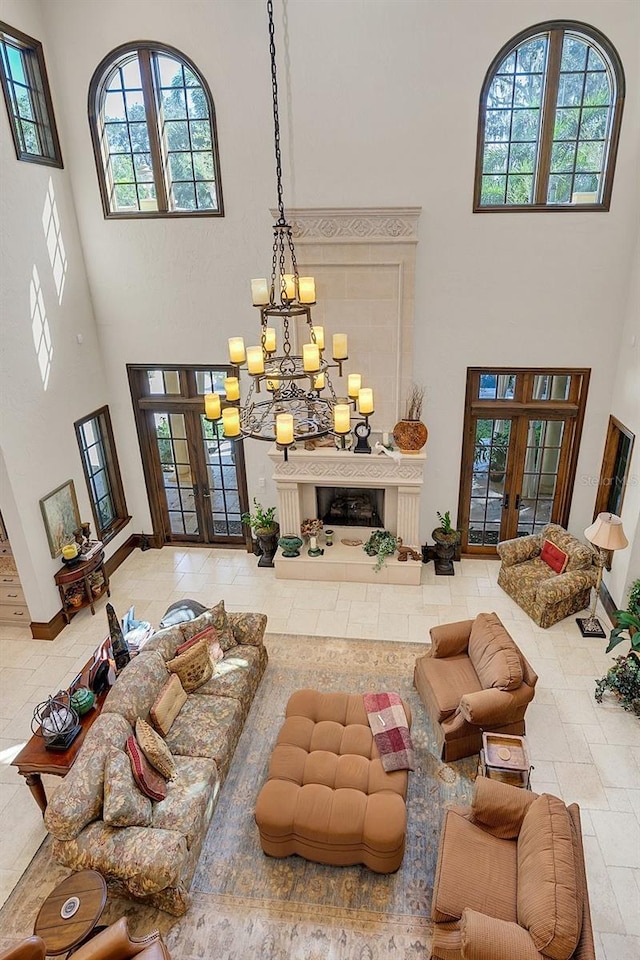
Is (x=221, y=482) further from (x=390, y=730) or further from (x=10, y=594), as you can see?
(x=390, y=730)

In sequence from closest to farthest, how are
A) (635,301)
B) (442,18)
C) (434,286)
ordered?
(442,18), (635,301), (434,286)

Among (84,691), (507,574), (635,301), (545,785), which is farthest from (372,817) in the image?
(635,301)

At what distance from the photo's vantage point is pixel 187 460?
848 cm

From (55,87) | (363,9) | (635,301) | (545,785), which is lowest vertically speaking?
(545,785)

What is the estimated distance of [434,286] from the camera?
706 centimetres

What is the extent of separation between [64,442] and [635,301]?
6.89 metres

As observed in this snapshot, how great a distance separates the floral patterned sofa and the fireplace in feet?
9.09

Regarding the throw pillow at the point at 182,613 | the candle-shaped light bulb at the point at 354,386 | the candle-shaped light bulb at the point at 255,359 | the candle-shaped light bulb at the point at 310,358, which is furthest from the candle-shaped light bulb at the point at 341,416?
the throw pillow at the point at 182,613

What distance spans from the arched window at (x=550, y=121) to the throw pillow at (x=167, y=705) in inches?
235

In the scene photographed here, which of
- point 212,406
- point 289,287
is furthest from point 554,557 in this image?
point 212,406

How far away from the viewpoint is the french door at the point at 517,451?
7.43 m

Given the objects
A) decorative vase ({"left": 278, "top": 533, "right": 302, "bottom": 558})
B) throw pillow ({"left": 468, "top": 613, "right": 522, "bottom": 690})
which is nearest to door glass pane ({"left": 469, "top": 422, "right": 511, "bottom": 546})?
decorative vase ({"left": 278, "top": 533, "right": 302, "bottom": 558})

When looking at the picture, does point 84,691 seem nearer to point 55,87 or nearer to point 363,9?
point 55,87

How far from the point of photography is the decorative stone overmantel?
745 centimetres
